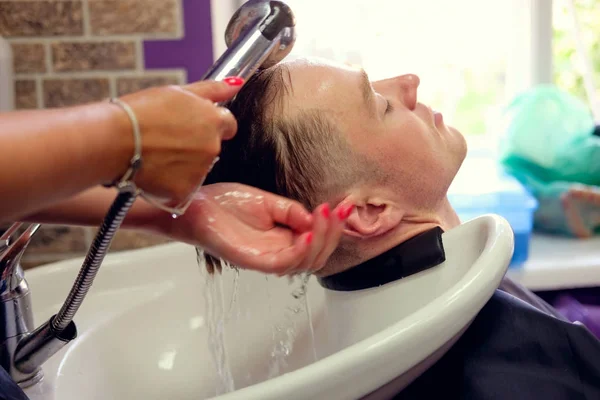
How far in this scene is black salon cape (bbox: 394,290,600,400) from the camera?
29.9 inches

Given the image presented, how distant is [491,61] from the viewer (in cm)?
204

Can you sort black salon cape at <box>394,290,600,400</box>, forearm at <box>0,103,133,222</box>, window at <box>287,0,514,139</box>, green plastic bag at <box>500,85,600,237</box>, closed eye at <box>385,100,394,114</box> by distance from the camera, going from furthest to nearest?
window at <box>287,0,514,139</box> → green plastic bag at <box>500,85,600,237</box> → closed eye at <box>385,100,394,114</box> → black salon cape at <box>394,290,600,400</box> → forearm at <box>0,103,133,222</box>

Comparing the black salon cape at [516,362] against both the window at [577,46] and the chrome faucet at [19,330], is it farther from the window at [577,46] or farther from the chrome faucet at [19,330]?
the window at [577,46]

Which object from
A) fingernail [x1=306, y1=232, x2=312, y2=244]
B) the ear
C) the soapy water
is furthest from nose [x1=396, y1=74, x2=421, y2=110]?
fingernail [x1=306, y1=232, x2=312, y2=244]

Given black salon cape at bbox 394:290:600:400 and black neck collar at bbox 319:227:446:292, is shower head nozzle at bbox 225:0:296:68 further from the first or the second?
black salon cape at bbox 394:290:600:400

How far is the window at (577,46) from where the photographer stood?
1972 mm

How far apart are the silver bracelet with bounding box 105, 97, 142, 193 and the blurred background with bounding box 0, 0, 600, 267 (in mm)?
1068

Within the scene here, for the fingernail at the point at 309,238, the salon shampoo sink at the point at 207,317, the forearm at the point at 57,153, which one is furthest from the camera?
the salon shampoo sink at the point at 207,317

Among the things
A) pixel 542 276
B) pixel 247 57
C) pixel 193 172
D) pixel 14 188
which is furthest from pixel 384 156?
pixel 542 276

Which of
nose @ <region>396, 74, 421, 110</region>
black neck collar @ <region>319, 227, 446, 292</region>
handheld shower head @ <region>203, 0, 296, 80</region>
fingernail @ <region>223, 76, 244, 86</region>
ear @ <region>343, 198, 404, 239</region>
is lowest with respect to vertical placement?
Answer: black neck collar @ <region>319, 227, 446, 292</region>

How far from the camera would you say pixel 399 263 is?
0.90 m

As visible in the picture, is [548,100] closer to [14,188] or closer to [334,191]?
[334,191]

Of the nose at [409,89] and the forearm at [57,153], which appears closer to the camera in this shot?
the forearm at [57,153]

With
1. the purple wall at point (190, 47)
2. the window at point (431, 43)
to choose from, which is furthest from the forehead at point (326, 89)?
the window at point (431, 43)
